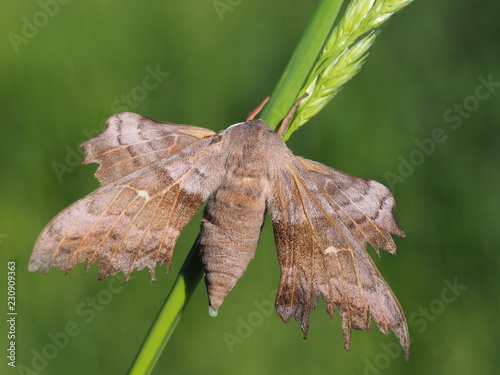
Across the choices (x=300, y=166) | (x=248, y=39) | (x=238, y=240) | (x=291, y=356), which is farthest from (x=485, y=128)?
(x=238, y=240)

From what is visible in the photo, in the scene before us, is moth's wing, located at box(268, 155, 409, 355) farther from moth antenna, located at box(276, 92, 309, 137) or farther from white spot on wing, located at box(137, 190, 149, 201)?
white spot on wing, located at box(137, 190, 149, 201)

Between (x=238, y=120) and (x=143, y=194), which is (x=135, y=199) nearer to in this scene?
(x=143, y=194)

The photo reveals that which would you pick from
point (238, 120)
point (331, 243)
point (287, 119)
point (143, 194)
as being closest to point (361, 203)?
point (331, 243)

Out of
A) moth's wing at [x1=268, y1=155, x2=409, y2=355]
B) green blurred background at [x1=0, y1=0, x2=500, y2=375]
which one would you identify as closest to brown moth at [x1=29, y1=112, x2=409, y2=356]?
moth's wing at [x1=268, y1=155, x2=409, y2=355]

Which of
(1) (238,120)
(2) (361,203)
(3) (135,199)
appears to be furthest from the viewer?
(1) (238,120)

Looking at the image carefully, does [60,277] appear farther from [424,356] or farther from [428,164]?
[428,164]

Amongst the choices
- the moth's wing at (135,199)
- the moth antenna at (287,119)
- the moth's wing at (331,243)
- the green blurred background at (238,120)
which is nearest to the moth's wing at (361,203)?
the moth's wing at (331,243)

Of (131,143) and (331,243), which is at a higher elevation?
(331,243)
